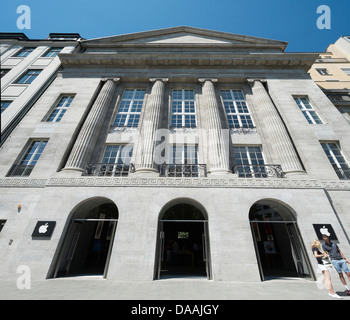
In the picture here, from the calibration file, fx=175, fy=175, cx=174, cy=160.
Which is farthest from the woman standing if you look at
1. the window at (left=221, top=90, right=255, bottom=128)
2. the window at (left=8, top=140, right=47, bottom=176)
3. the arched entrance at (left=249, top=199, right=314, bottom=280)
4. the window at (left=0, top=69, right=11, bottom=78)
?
the window at (left=0, top=69, right=11, bottom=78)

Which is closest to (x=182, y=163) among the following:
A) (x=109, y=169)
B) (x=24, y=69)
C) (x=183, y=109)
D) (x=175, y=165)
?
(x=175, y=165)

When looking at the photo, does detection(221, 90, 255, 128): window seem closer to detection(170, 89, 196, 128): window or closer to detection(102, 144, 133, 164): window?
detection(170, 89, 196, 128): window

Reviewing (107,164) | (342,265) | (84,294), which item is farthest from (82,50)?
(342,265)

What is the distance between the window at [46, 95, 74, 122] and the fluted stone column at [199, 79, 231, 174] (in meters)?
12.1

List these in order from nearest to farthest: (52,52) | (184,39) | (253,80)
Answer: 1. (253,80)
2. (184,39)
3. (52,52)

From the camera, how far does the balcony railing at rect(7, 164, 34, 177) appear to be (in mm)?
11656

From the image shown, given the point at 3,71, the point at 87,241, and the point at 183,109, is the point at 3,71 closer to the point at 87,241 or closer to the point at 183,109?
the point at 183,109

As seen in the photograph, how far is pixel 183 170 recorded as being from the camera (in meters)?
11.7

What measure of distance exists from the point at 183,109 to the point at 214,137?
4799 mm

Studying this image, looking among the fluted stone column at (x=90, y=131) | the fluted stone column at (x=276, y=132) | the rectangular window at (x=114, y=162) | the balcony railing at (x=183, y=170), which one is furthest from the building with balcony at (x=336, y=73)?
the fluted stone column at (x=90, y=131)

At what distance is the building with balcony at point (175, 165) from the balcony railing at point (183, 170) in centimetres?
8
